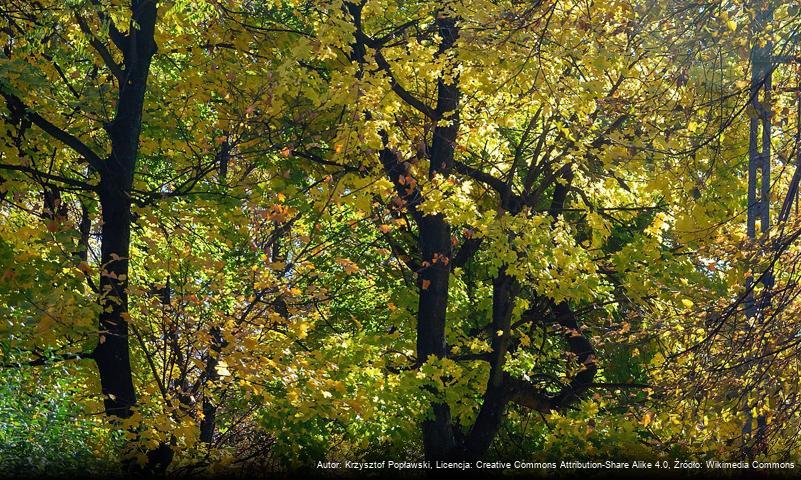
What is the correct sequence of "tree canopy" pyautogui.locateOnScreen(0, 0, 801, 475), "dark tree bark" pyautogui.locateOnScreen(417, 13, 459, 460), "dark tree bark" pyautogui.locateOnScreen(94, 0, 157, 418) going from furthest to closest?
"dark tree bark" pyautogui.locateOnScreen(417, 13, 459, 460)
"dark tree bark" pyautogui.locateOnScreen(94, 0, 157, 418)
"tree canopy" pyautogui.locateOnScreen(0, 0, 801, 475)

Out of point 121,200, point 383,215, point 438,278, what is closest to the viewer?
point 121,200

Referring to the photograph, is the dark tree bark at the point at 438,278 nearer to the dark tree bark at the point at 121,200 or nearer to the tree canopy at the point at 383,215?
the tree canopy at the point at 383,215

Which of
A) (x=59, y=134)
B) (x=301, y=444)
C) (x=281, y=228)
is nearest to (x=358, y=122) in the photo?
(x=281, y=228)

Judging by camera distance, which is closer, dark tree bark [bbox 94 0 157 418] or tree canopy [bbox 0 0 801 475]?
tree canopy [bbox 0 0 801 475]

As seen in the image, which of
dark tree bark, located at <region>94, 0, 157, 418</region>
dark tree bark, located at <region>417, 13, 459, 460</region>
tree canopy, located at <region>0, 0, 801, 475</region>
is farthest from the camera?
dark tree bark, located at <region>417, 13, 459, 460</region>

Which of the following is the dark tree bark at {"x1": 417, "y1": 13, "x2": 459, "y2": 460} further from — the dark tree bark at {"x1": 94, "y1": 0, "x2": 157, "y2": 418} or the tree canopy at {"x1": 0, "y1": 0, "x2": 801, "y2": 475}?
the dark tree bark at {"x1": 94, "y1": 0, "x2": 157, "y2": 418}

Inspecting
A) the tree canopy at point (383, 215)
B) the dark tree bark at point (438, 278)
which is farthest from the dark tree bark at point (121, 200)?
the dark tree bark at point (438, 278)

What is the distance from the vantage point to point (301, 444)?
37.0 ft

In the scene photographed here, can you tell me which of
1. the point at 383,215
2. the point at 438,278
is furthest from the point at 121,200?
the point at 438,278

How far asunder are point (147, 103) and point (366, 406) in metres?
4.80

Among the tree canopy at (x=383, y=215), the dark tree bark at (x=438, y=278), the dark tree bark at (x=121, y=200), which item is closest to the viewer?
the tree canopy at (x=383, y=215)

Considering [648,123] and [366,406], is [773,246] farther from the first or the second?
[366,406]

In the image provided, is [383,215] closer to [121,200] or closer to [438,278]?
[438,278]

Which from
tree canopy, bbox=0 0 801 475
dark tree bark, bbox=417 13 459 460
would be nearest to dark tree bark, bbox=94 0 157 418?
tree canopy, bbox=0 0 801 475
